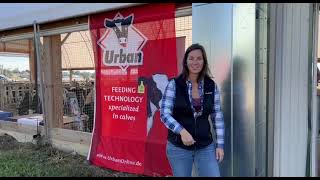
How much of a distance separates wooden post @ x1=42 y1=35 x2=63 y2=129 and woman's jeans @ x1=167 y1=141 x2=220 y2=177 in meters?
3.86

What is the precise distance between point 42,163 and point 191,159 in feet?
10.9

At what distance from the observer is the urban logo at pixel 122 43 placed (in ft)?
16.5

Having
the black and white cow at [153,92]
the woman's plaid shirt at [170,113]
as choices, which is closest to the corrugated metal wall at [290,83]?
the woman's plaid shirt at [170,113]

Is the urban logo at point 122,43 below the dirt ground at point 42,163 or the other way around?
the other way around

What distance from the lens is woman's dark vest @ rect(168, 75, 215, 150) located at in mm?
3117

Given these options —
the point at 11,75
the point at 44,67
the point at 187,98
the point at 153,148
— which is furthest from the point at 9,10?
the point at 187,98

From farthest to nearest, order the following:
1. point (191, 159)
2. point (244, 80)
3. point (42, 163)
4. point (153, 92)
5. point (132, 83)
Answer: point (42, 163), point (132, 83), point (153, 92), point (244, 80), point (191, 159)

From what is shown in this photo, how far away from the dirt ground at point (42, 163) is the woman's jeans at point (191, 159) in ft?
6.61

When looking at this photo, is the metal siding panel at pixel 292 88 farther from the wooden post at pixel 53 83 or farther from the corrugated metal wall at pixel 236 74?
the wooden post at pixel 53 83

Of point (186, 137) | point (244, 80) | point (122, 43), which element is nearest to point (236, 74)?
point (244, 80)

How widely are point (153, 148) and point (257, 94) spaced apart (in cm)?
173

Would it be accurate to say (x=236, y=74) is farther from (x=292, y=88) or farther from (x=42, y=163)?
(x=42, y=163)

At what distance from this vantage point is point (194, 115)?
3119 millimetres

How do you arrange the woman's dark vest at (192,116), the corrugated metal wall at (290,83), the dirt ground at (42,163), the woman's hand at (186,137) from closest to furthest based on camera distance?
1. the woman's hand at (186,137)
2. the woman's dark vest at (192,116)
3. the corrugated metal wall at (290,83)
4. the dirt ground at (42,163)
